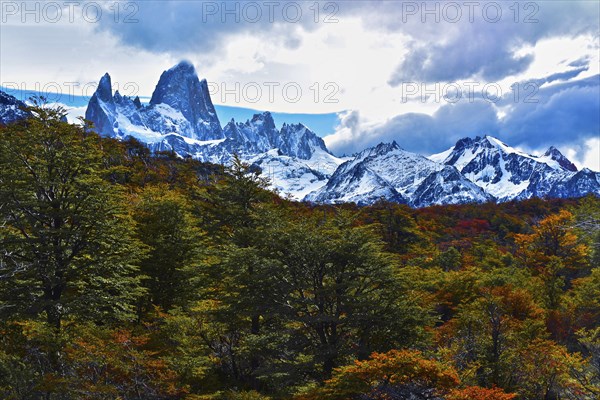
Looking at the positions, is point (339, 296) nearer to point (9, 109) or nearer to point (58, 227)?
point (58, 227)

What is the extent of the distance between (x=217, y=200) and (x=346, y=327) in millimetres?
10124

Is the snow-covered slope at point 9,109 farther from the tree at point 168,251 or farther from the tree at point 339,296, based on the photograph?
the tree at point 339,296

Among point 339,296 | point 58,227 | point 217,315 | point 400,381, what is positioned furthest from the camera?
point 217,315

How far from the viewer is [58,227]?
18.3 metres

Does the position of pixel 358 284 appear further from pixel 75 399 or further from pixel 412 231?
pixel 412 231

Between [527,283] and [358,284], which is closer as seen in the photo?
[358,284]

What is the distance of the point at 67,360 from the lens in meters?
16.2

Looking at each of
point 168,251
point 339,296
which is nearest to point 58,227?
point 168,251

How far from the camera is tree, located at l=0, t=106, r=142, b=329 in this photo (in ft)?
56.6

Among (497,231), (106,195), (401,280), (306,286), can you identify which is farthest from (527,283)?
(497,231)

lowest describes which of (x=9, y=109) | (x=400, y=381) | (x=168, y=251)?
(x=400, y=381)

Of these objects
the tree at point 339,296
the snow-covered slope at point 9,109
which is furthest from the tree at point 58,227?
the snow-covered slope at point 9,109

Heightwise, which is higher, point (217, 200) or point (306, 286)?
point (217, 200)

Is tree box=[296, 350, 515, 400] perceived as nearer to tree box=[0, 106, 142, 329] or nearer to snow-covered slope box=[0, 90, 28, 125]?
tree box=[0, 106, 142, 329]
